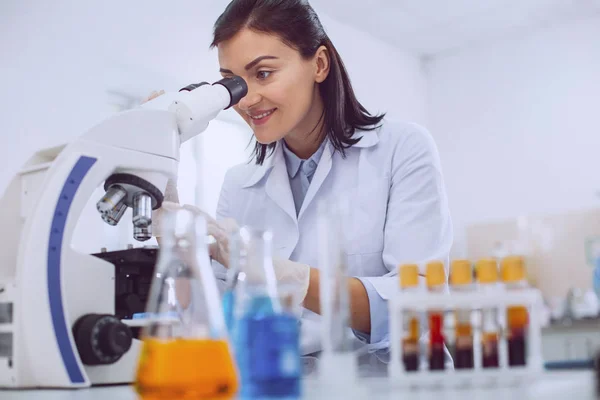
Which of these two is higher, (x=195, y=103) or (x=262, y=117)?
(x=262, y=117)

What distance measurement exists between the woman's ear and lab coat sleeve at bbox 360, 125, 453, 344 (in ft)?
1.09

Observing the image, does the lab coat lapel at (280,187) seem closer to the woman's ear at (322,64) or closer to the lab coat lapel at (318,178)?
the lab coat lapel at (318,178)

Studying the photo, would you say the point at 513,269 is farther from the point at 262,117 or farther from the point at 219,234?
the point at 262,117

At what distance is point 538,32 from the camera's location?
5.46 meters

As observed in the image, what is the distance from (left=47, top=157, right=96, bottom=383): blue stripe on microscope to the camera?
3.23 feet

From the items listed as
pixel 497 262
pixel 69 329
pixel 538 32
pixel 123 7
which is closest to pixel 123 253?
pixel 69 329

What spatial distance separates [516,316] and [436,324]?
0.31 feet

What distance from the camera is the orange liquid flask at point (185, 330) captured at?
1.84ft

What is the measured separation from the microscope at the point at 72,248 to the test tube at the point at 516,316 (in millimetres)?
612

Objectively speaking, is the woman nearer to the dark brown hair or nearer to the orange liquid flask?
the dark brown hair

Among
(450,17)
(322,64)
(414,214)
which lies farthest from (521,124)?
(414,214)

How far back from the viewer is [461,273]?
0.76m

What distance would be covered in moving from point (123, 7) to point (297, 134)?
206cm

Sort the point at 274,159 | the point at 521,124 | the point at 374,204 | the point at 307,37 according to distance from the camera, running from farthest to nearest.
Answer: the point at 521,124
the point at 274,159
the point at 307,37
the point at 374,204
